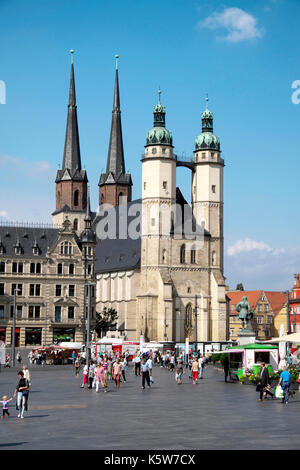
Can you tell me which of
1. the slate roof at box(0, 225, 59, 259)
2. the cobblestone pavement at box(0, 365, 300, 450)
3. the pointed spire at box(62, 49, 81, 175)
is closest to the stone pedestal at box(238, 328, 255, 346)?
the cobblestone pavement at box(0, 365, 300, 450)

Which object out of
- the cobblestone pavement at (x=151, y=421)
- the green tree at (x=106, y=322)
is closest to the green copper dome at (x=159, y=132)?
the green tree at (x=106, y=322)

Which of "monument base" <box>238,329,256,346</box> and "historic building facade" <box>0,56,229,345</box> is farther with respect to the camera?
"historic building facade" <box>0,56,229,345</box>

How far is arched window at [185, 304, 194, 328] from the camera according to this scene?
394 feet

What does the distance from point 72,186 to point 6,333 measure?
171ft

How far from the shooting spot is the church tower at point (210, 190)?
123m

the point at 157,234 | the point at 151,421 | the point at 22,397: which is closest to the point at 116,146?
the point at 157,234

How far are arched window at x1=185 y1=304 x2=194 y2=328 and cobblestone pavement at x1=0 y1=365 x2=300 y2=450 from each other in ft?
270

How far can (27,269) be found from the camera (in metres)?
99.0

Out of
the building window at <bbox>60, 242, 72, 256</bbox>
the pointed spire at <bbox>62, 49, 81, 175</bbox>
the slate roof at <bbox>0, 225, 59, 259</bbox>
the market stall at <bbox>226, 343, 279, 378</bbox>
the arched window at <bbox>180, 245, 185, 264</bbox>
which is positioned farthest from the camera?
the pointed spire at <bbox>62, 49, 81, 175</bbox>

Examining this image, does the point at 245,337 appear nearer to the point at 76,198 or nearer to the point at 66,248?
the point at 66,248

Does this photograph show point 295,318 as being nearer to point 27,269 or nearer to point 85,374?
point 27,269

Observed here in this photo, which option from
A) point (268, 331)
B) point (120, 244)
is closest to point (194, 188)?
point (120, 244)

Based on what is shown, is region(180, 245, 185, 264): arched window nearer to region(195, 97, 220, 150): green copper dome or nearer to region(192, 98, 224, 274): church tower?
region(192, 98, 224, 274): church tower

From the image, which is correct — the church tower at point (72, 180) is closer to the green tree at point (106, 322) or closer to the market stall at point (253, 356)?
the green tree at point (106, 322)
